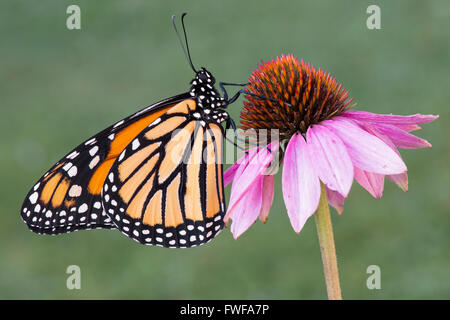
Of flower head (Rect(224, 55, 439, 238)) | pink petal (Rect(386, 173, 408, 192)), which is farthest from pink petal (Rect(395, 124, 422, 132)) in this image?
pink petal (Rect(386, 173, 408, 192))

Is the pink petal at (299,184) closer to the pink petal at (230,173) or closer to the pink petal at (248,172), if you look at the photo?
the pink petal at (248,172)

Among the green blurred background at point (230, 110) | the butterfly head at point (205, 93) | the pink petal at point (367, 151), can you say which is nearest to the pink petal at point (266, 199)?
the pink petal at point (367, 151)

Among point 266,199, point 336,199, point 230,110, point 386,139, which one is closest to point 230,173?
point 266,199

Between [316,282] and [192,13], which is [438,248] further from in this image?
[192,13]

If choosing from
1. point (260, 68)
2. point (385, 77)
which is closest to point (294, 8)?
point (385, 77)

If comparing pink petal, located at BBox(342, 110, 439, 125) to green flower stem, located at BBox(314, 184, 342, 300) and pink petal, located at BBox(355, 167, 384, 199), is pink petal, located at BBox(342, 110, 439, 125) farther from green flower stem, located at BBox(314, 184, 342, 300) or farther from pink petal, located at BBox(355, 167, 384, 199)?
green flower stem, located at BBox(314, 184, 342, 300)

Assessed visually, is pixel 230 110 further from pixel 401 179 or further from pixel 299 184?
pixel 299 184
